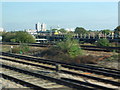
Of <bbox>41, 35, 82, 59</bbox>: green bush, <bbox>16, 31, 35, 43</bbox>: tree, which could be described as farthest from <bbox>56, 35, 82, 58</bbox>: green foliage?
<bbox>16, 31, 35, 43</bbox>: tree

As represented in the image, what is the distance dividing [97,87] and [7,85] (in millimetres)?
4726

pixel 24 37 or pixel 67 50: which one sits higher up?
pixel 24 37

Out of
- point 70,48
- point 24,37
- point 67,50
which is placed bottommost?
point 67,50

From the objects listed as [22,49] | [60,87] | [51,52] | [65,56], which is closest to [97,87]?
[60,87]

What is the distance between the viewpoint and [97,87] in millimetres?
10539

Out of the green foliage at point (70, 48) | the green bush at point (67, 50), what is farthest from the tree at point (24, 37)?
the green foliage at point (70, 48)

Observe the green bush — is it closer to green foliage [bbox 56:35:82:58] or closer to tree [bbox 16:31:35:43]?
green foliage [bbox 56:35:82:58]

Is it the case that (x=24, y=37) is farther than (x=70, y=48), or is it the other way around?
(x=24, y=37)

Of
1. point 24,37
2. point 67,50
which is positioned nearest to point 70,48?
point 67,50

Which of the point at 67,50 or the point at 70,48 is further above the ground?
the point at 70,48

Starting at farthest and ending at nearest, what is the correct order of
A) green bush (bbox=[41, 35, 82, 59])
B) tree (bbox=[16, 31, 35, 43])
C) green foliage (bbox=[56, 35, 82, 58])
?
tree (bbox=[16, 31, 35, 43])
green foliage (bbox=[56, 35, 82, 58])
green bush (bbox=[41, 35, 82, 59])

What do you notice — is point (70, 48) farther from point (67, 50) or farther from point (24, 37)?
point (24, 37)

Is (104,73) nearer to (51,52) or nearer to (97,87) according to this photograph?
(97,87)

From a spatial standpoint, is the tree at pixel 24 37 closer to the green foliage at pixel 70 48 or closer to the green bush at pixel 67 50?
the green bush at pixel 67 50
